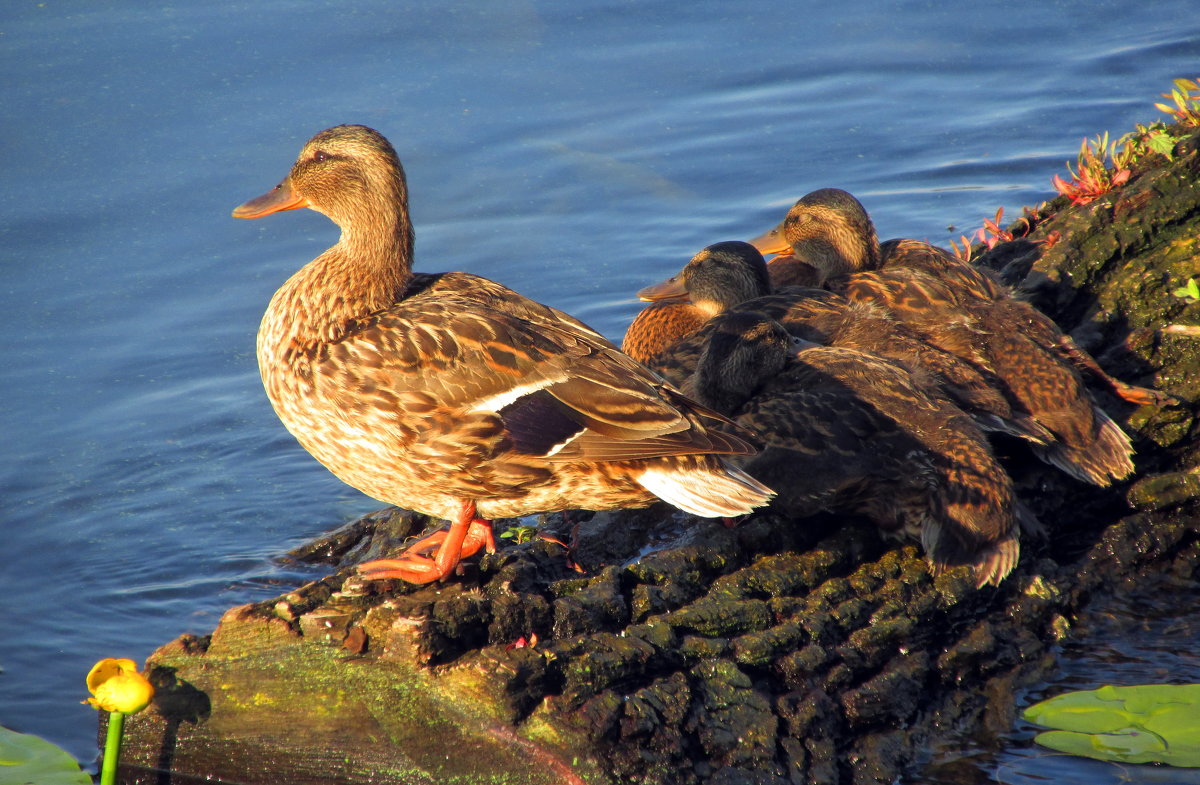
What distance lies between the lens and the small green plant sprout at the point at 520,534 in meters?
4.47

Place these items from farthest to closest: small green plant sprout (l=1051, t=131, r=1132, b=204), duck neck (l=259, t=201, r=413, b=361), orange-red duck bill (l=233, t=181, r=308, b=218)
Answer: small green plant sprout (l=1051, t=131, r=1132, b=204), orange-red duck bill (l=233, t=181, r=308, b=218), duck neck (l=259, t=201, r=413, b=361)

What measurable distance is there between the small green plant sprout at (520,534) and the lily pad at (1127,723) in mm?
1799

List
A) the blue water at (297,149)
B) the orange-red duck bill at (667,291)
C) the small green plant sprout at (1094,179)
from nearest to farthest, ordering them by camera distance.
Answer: the small green plant sprout at (1094,179)
the blue water at (297,149)
the orange-red duck bill at (667,291)

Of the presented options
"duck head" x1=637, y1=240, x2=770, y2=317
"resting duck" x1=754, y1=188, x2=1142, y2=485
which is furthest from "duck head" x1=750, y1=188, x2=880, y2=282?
"duck head" x1=637, y1=240, x2=770, y2=317

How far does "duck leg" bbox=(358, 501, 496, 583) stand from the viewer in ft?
13.1

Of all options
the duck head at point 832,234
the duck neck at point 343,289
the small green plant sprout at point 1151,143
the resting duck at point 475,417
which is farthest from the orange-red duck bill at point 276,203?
the small green plant sprout at point 1151,143

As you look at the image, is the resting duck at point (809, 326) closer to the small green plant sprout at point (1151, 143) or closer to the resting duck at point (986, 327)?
the resting duck at point (986, 327)

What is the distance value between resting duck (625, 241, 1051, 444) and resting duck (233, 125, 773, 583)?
1.10 m

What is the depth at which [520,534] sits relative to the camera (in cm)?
458

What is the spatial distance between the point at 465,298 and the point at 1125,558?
107 inches

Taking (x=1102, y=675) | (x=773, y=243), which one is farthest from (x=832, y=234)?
(x=1102, y=675)

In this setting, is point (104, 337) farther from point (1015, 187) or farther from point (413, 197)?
point (1015, 187)

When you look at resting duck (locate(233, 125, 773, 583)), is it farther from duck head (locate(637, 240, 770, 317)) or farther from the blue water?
duck head (locate(637, 240, 770, 317))

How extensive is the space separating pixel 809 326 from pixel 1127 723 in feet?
7.34
